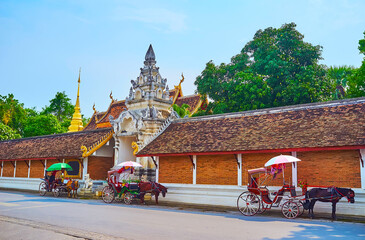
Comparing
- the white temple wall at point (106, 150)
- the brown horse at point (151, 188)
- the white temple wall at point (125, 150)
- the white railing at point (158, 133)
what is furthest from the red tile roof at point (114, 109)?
the brown horse at point (151, 188)

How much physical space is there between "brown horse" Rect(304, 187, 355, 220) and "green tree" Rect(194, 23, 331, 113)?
16.2 m

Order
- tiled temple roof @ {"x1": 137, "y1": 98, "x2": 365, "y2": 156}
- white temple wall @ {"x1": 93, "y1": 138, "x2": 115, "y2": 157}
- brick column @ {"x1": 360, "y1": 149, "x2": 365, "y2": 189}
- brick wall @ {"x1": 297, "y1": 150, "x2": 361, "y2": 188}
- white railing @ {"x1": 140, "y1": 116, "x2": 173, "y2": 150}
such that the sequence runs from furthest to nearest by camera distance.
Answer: white temple wall @ {"x1": 93, "y1": 138, "x2": 115, "y2": 157}
white railing @ {"x1": 140, "y1": 116, "x2": 173, "y2": 150}
tiled temple roof @ {"x1": 137, "y1": 98, "x2": 365, "y2": 156}
brick wall @ {"x1": 297, "y1": 150, "x2": 361, "y2": 188}
brick column @ {"x1": 360, "y1": 149, "x2": 365, "y2": 189}

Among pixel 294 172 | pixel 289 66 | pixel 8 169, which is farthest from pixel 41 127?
pixel 294 172

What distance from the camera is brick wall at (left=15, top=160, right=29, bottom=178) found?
28422mm

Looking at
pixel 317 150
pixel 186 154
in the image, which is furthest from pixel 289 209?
pixel 186 154

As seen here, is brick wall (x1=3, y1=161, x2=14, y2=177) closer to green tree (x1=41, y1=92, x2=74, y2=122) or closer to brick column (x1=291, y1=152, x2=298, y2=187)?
brick column (x1=291, y1=152, x2=298, y2=187)

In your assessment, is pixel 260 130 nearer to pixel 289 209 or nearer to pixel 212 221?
pixel 289 209

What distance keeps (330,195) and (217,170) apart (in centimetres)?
637

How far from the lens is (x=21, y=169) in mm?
28906

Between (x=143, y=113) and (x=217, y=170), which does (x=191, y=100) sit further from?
(x=217, y=170)

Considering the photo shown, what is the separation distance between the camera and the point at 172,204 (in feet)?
59.9

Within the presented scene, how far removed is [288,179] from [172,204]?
6183 mm

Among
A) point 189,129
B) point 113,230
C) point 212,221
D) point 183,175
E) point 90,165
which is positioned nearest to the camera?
point 113,230

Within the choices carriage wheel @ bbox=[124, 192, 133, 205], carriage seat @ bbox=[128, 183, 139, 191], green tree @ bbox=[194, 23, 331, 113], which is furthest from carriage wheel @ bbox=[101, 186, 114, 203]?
green tree @ bbox=[194, 23, 331, 113]
